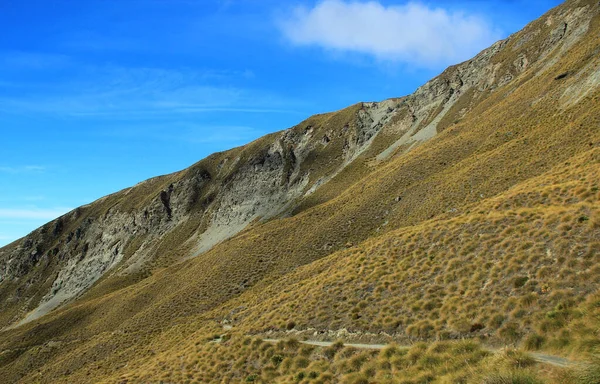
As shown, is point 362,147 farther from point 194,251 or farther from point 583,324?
point 583,324

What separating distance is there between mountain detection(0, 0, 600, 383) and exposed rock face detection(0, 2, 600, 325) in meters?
0.90

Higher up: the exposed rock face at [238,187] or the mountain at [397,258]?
the exposed rock face at [238,187]

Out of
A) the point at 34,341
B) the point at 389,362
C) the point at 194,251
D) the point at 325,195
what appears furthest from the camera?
the point at 194,251

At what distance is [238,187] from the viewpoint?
126438 mm

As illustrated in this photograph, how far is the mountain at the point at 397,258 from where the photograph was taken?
1670cm

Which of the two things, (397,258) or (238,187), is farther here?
(238,187)

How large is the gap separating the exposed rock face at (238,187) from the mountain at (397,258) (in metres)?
0.90

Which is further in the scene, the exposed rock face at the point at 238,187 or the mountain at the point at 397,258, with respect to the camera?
the exposed rock face at the point at 238,187

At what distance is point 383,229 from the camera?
4731cm

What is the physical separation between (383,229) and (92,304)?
5867 cm

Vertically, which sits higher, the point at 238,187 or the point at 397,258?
the point at 238,187

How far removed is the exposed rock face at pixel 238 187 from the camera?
9256cm

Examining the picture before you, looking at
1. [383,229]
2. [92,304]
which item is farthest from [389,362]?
[92,304]

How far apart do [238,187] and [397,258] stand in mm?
102940
